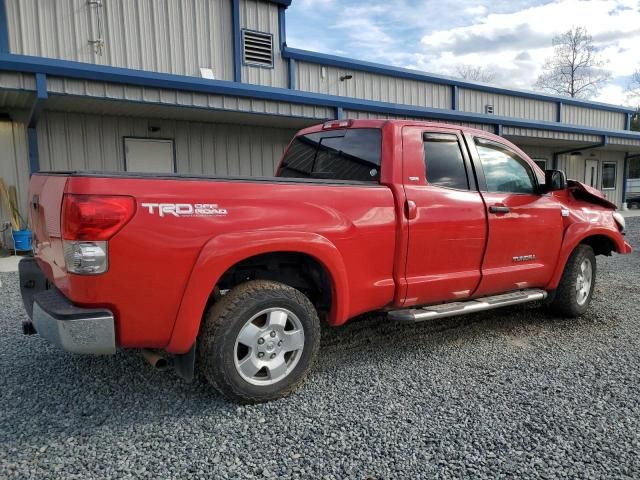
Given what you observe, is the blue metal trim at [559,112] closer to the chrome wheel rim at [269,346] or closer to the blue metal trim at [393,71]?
the blue metal trim at [393,71]

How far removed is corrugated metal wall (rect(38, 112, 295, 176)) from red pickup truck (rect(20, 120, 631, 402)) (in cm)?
662

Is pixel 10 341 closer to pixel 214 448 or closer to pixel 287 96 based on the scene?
pixel 214 448

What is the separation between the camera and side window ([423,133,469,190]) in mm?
3801

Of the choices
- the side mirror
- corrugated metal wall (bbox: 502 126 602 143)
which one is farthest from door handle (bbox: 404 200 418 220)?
corrugated metal wall (bbox: 502 126 602 143)

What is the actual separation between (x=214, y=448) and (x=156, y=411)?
611 mm

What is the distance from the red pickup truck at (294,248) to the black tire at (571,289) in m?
0.02

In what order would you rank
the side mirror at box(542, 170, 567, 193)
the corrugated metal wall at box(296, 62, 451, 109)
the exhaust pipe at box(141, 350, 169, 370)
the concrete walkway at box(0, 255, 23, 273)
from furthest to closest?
the corrugated metal wall at box(296, 62, 451, 109), the concrete walkway at box(0, 255, 23, 273), the side mirror at box(542, 170, 567, 193), the exhaust pipe at box(141, 350, 169, 370)

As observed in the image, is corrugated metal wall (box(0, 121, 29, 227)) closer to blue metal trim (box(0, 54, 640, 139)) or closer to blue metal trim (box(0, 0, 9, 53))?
blue metal trim (box(0, 0, 9, 53))

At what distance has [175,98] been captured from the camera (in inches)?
329

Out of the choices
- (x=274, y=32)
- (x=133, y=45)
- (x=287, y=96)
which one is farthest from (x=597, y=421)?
(x=274, y=32)

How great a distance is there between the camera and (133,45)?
A: 10773 mm

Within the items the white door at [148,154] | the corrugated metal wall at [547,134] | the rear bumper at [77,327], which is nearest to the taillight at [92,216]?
the rear bumper at [77,327]

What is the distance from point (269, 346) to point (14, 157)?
29.5ft

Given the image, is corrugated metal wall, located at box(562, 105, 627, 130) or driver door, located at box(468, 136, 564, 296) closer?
driver door, located at box(468, 136, 564, 296)
